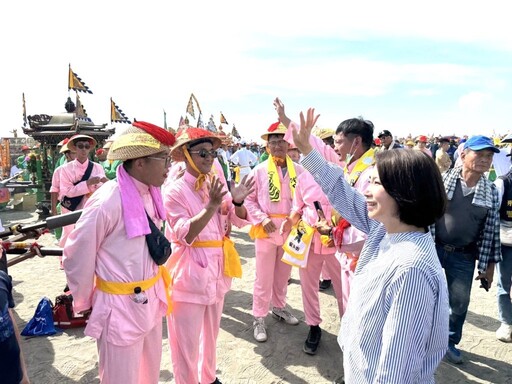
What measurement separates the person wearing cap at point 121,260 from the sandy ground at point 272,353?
1372mm

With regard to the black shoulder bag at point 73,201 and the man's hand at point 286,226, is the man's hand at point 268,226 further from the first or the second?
the black shoulder bag at point 73,201

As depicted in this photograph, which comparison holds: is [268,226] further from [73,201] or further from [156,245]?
[73,201]

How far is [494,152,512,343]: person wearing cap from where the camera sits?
374cm

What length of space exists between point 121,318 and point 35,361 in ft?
7.33

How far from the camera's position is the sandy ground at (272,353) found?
3.32 m

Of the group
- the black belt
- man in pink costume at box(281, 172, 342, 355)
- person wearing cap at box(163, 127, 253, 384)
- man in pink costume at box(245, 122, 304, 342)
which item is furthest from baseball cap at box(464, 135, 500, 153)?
person wearing cap at box(163, 127, 253, 384)

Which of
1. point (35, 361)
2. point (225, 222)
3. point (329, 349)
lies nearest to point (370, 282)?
point (225, 222)

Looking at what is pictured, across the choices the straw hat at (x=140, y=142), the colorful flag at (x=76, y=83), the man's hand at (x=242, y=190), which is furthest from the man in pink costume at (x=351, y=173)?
the colorful flag at (x=76, y=83)

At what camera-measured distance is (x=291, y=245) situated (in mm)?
3605

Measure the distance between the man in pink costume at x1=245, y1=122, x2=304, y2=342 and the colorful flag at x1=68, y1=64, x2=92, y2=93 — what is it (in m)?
9.64

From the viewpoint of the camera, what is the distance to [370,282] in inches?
55.0

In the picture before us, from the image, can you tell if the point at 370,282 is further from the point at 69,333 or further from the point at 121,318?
the point at 69,333

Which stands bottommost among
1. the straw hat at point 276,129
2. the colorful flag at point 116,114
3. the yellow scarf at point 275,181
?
the yellow scarf at point 275,181

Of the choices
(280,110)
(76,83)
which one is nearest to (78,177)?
(280,110)
